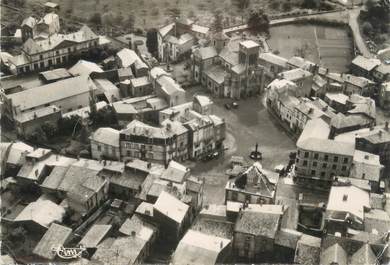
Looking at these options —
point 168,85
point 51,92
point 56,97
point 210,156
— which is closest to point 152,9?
point 168,85

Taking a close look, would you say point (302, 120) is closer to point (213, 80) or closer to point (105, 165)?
point (213, 80)

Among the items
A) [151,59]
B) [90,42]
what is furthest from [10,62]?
[151,59]

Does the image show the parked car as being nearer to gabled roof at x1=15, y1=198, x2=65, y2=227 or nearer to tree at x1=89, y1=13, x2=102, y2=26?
gabled roof at x1=15, y1=198, x2=65, y2=227

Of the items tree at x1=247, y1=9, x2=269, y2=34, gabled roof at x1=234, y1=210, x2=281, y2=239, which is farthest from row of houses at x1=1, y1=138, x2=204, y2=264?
tree at x1=247, y1=9, x2=269, y2=34

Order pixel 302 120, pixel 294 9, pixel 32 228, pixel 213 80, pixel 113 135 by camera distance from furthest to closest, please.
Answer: pixel 294 9 < pixel 213 80 < pixel 302 120 < pixel 113 135 < pixel 32 228

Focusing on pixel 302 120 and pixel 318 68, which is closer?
pixel 302 120

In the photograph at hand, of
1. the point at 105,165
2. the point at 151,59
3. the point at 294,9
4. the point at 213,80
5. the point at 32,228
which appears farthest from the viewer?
the point at 294,9

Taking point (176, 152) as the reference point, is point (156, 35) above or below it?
above
